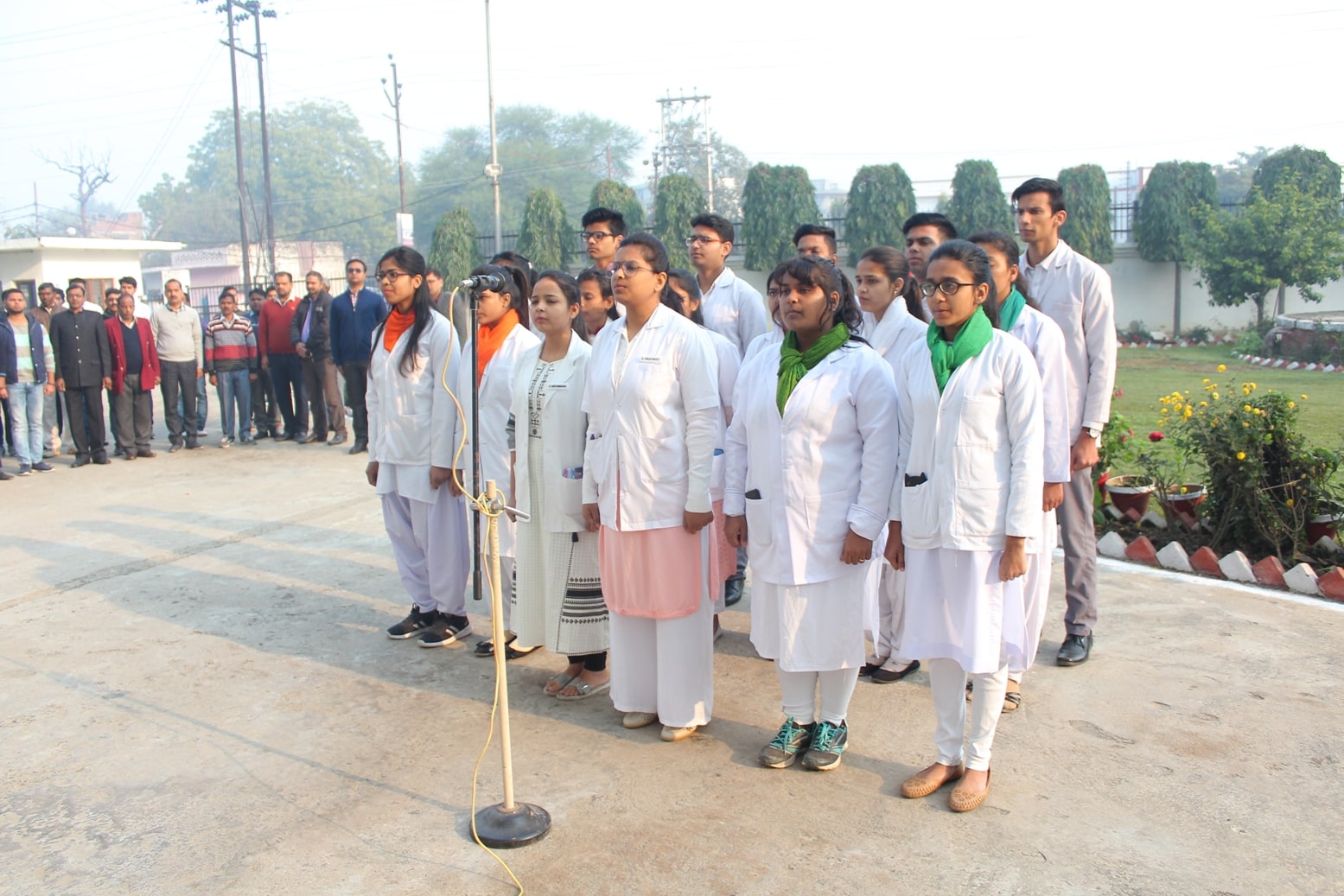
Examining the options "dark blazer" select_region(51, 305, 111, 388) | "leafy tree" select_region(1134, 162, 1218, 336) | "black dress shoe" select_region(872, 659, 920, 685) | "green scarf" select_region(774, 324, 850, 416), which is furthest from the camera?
"leafy tree" select_region(1134, 162, 1218, 336)

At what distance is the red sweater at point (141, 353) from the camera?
1091 centimetres

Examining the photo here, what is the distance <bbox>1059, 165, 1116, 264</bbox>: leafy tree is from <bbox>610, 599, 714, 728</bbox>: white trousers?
21177 mm

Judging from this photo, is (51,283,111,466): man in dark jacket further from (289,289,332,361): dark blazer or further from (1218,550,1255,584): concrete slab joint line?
(1218,550,1255,584): concrete slab joint line

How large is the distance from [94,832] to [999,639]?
3.02 metres

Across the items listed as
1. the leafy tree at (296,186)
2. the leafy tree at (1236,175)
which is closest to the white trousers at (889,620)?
the leafy tree at (1236,175)

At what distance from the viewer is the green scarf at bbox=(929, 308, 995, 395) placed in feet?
11.5

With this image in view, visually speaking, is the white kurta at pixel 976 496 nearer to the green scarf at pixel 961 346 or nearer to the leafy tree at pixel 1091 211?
the green scarf at pixel 961 346

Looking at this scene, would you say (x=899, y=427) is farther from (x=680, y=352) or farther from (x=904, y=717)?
(x=904, y=717)

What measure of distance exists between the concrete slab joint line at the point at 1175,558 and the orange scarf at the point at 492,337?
384 cm

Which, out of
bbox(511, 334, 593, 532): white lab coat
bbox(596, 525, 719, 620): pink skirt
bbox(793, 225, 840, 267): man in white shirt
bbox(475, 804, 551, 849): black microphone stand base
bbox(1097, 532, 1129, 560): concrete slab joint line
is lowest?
bbox(475, 804, 551, 849): black microphone stand base

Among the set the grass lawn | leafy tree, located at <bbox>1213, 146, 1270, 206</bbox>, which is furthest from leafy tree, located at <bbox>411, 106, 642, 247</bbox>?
Answer: the grass lawn

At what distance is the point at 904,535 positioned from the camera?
3.64 m

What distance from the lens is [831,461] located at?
3.71 meters

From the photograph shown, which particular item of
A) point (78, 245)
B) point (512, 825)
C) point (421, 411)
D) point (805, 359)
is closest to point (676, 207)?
point (78, 245)
